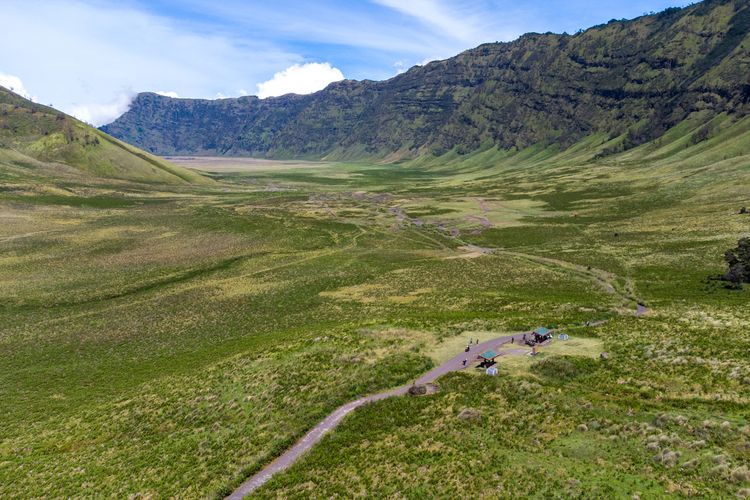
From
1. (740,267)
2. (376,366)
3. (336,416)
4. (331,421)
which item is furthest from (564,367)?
(740,267)

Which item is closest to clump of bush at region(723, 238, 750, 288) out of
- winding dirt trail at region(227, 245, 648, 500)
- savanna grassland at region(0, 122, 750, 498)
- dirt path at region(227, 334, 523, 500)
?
savanna grassland at region(0, 122, 750, 498)

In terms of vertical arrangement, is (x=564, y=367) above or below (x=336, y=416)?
above

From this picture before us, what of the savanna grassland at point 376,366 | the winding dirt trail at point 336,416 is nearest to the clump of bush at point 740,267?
the savanna grassland at point 376,366

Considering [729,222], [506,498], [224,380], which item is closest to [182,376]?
[224,380]

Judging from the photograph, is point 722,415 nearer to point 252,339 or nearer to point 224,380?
point 224,380

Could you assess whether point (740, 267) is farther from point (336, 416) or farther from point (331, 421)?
point (331, 421)

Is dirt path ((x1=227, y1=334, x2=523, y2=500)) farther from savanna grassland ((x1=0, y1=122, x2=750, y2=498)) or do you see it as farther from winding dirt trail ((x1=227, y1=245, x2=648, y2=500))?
savanna grassland ((x1=0, y1=122, x2=750, y2=498))
